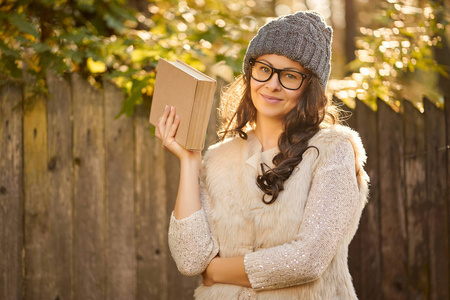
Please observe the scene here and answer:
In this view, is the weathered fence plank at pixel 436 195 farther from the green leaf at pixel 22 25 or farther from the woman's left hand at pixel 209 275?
the green leaf at pixel 22 25

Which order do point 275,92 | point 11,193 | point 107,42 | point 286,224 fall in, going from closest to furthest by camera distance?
point 286,224 < point 275,92 < point 11,193 < point 107,42

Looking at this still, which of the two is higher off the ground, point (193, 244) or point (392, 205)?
point (392, 205)

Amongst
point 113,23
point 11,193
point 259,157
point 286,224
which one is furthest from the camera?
point 113,23

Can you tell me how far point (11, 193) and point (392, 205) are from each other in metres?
2.62

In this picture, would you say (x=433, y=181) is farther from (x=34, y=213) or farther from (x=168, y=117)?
(x=34, y=213)

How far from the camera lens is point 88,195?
3426 mm

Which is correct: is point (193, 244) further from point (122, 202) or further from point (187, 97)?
point (122, 202)

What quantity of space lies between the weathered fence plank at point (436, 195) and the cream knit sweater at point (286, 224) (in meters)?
1.60

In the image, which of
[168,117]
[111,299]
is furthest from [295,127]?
[111,299]

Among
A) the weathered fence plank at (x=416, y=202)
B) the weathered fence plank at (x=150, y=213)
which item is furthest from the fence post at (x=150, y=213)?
the weathered fence plank at (x=416, y=202)

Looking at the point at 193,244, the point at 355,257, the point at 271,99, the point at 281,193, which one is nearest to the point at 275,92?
the point at 271,99

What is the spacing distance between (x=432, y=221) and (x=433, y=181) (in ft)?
0.92

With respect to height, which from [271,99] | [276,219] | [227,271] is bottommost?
[227,271]

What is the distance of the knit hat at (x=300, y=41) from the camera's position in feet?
6.81
